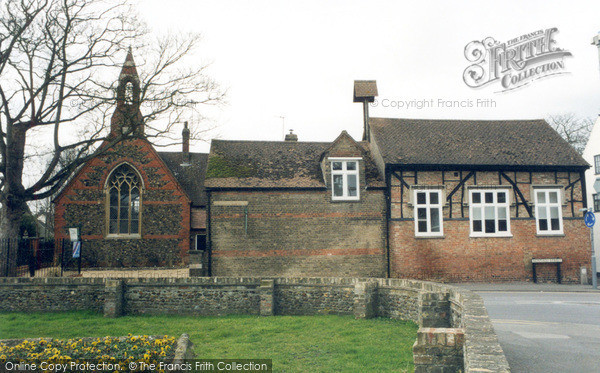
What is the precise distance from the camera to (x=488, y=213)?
24203mm

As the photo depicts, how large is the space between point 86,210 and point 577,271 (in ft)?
87.9

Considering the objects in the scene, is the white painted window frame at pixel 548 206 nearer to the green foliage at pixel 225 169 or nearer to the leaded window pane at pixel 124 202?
the green foliage at pixel 225 169

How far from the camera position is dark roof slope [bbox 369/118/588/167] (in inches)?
957

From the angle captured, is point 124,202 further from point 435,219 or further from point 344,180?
point 435,219

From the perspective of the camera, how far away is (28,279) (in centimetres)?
1630

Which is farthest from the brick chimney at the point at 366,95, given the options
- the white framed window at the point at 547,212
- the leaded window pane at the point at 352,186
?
the white framed window at the point at 547,212

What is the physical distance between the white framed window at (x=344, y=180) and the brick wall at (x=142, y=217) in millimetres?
10906

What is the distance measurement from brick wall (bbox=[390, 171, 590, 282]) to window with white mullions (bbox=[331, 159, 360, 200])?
1890mm

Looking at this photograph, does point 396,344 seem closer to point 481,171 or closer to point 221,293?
point 221,293

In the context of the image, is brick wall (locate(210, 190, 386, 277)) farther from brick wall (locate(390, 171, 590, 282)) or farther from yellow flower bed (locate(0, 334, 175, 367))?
yellow flower bed (locate(0, 334, 175, 367))

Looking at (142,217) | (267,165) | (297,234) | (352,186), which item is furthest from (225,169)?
(142,217)

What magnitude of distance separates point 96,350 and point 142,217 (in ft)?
72.6

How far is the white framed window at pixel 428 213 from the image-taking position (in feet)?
78.4

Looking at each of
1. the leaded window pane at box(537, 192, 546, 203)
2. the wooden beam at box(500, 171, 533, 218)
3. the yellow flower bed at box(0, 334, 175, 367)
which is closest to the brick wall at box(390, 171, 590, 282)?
the wooden beam at box(500, 171, 533, 218)
